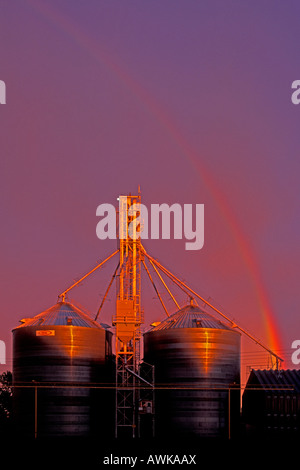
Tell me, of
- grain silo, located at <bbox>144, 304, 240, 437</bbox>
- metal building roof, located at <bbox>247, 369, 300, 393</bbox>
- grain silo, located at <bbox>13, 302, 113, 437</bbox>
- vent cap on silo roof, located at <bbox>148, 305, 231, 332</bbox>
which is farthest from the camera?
vent cap on silo roof, located at <bbox>148, 305, 231, 332</bbox>

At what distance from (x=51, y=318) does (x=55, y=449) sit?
1909 cm

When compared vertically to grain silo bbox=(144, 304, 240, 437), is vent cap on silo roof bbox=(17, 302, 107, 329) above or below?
above

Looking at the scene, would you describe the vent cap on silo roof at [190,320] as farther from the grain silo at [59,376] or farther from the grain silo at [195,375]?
the grain silo at [59,376]

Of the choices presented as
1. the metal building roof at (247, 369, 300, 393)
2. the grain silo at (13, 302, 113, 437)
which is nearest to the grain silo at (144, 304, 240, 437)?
the metal building roof at (247, 369, 300, 393)

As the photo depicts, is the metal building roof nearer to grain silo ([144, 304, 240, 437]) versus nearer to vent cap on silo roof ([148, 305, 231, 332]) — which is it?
grain silo ([144, 304, 240, 437])

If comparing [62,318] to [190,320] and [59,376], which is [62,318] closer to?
[59,376]

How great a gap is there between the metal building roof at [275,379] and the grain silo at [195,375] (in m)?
2.59

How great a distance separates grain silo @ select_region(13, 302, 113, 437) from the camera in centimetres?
10750

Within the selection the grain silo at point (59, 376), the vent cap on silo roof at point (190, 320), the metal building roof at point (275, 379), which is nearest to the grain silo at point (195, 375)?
the vent cap on silo roof at point (190, 320)

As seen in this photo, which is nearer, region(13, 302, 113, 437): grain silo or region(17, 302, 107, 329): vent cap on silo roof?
region(13, 302, 113, 437): grain silo

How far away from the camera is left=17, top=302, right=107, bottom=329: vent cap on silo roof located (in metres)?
112

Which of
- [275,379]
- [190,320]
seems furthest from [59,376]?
[275,379]

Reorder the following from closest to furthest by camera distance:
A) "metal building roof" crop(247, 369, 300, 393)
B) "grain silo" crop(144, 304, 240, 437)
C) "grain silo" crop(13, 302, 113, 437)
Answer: "grain silo" crop(13, 302, 113, 437) → "grain silo" crop(144, 304, 240, 437) → "metal building roof" crop(247, 369, 300, 393)

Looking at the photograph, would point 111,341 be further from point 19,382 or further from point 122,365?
point 19,382
